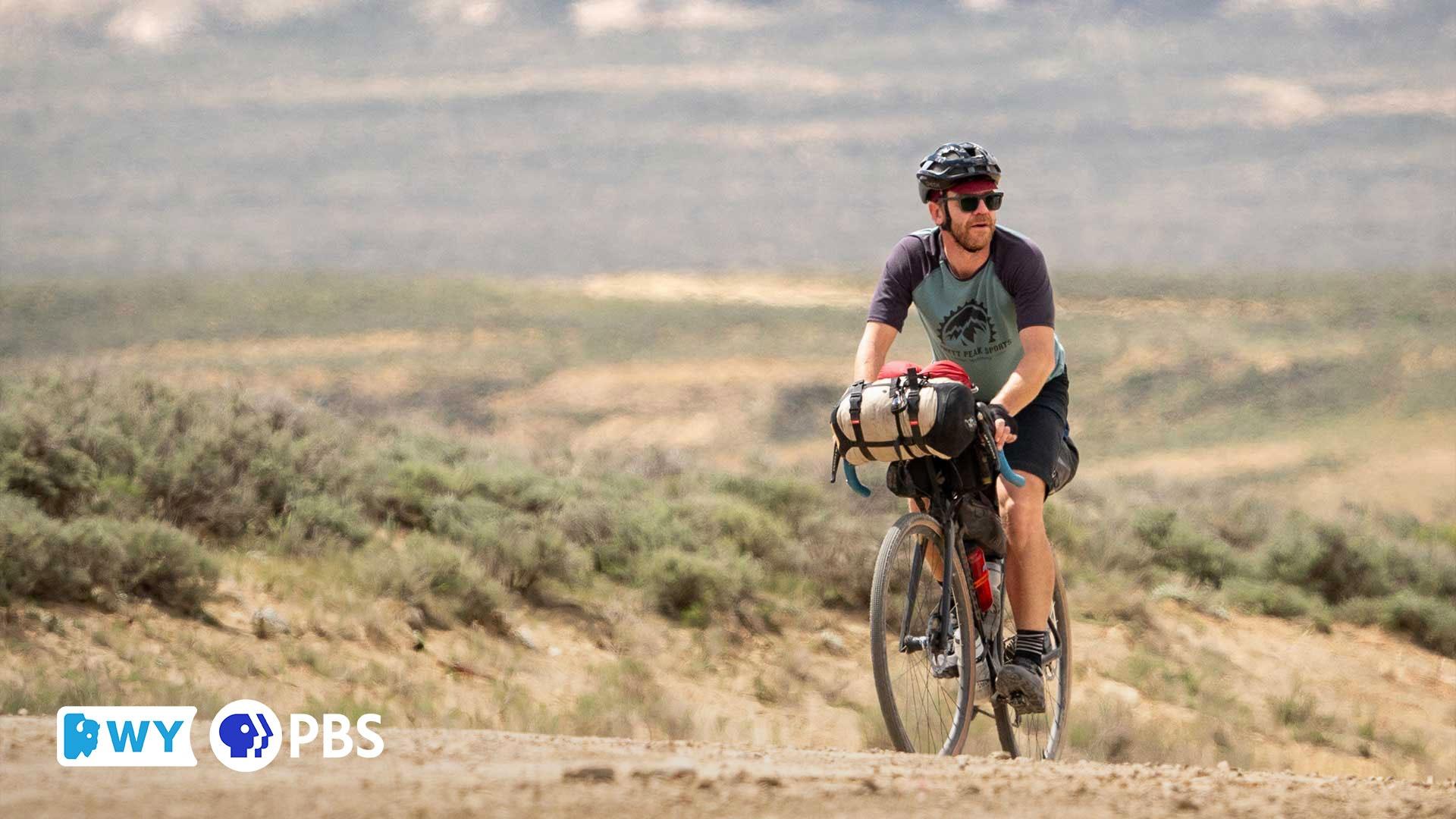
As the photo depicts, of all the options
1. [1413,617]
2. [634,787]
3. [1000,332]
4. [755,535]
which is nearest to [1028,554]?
[1000,332]

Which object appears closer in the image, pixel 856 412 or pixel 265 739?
pixel 265 739

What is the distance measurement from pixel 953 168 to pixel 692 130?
396 feet

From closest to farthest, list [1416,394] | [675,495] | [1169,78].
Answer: [675,495]
[1416,394]
[1169,78]

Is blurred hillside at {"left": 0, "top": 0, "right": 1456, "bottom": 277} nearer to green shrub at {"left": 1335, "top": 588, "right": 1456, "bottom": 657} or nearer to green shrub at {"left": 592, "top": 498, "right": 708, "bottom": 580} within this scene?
green shrub at {"left": 1335, "top": 588, "right": 1456, "bottom": 657}

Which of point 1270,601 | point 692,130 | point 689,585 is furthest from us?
point 692,130

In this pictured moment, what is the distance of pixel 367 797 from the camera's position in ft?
12.6

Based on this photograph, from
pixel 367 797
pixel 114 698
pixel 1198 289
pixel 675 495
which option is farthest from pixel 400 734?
pixel 1198 289

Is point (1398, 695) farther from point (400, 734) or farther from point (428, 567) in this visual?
point (400, 734)

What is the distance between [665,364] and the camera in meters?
48.8

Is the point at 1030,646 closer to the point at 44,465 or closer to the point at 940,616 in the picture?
the point at 940,616

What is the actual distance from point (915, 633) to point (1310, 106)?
12307cm

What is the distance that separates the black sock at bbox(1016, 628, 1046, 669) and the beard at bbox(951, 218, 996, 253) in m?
1.49

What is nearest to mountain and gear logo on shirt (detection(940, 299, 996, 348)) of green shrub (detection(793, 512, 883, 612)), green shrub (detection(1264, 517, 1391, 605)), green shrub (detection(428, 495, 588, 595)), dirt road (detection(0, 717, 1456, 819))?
dirt road (detection(0, 717, 1456, 819))

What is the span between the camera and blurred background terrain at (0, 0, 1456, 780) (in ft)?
26.0
